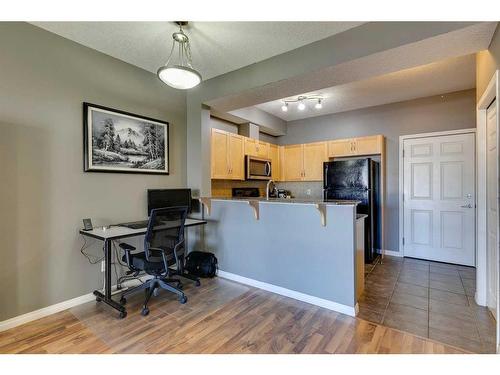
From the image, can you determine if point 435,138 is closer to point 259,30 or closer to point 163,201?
point 259,30

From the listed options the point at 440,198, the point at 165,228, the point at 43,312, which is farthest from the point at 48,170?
the point at 440,198

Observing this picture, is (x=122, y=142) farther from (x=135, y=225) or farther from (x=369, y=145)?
(x=369, y=145)

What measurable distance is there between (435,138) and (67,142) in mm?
5011

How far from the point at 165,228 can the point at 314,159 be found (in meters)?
3.35

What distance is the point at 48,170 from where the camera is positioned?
2350 mm

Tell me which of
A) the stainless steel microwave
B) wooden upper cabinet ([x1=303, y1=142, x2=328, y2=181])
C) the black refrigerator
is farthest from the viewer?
wooden upper cabinet ([x1=303, y1=142, x2=328, y2=181])

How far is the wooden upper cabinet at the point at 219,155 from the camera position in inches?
150

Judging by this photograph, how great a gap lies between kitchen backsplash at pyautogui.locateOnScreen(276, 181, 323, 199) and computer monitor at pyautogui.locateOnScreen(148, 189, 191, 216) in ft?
9.04

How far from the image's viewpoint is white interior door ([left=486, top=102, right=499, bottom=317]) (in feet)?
7.04

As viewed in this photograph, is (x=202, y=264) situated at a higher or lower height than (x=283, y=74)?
lower

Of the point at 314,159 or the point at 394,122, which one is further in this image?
the point at 314,159

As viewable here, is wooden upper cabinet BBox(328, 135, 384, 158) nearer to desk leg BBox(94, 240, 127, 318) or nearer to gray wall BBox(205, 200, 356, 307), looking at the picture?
gray wall BBox(205, 200, 356, 307)

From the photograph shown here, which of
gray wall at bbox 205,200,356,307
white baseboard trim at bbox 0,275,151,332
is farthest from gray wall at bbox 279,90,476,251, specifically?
white baseboard trim at bbox 0,275,151,332

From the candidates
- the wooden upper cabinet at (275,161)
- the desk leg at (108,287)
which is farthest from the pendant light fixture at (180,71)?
the wooden upper cabinet at (275,161)
